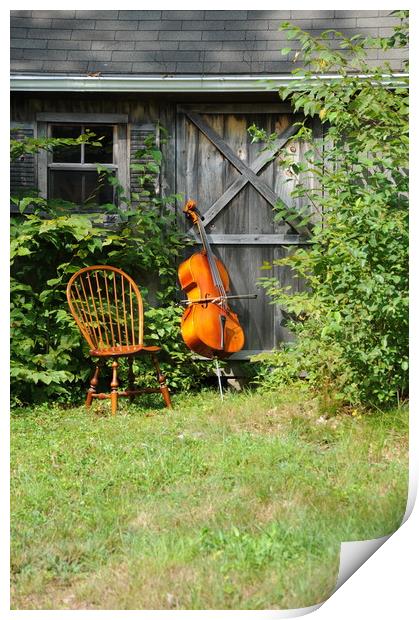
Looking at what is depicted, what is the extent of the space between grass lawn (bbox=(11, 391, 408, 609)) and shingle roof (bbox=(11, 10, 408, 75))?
1615 mm

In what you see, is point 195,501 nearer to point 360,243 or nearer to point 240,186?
point 360,243

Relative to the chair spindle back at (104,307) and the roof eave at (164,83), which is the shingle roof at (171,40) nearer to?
the roof eave at (164,83)

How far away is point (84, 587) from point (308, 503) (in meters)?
0.75

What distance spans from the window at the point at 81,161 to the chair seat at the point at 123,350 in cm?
62

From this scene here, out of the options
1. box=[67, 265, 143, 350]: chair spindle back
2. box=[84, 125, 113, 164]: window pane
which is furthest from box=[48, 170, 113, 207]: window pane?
box=[67, 265, 143, 350]: chair spindle back

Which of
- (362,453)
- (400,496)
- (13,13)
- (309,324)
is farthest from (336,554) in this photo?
(13,13)

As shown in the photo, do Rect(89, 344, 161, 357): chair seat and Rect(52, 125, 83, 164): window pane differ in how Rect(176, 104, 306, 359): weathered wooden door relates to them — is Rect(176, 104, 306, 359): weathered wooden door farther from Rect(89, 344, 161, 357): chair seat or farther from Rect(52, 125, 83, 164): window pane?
Rect(89, 344, 161, 357): chair seat

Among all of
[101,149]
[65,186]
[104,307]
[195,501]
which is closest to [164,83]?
[101,149]

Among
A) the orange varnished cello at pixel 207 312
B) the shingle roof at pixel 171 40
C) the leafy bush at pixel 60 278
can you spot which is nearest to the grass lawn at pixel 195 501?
the leafy bush at pixel 60 278

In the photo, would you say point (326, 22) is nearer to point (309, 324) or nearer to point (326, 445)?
point (309, 324)

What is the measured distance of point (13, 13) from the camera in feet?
10.9

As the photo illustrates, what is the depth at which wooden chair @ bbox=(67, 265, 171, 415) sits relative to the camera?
3.34 m

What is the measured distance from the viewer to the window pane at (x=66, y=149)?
3582mm

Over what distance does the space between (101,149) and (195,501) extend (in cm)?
224
